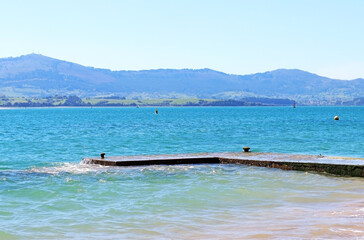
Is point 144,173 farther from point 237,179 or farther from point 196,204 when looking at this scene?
point 196,204

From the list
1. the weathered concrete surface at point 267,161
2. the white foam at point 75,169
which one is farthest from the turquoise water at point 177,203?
the weathered concrete surface at point 267,161

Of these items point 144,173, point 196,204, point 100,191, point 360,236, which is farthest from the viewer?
point 144,173

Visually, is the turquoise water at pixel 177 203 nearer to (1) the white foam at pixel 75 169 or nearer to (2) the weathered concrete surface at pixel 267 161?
(1) the white foam at pixel 75 169

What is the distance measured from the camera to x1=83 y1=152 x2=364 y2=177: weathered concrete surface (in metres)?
24.4

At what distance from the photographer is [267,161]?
27.0 m

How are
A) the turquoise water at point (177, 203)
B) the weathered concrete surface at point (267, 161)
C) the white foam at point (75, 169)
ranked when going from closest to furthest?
the turquoise water at point (177, 203)
the weathered concrete surface at point (267, 161)
the white foam at point (75, 169)

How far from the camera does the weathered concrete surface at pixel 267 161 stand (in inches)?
959

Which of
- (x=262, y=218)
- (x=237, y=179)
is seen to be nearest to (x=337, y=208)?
(x=262, y=218)

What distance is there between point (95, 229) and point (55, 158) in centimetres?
2733

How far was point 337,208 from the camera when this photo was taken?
1758 cm

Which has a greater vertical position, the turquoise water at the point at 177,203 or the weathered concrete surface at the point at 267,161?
the weathered concrete surface at the point at 267,161

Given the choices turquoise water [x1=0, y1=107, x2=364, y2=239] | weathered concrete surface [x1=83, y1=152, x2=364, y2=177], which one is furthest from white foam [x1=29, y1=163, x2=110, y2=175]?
weathered concrete surface [x1=83, y1=152, x2=364, y2=177]

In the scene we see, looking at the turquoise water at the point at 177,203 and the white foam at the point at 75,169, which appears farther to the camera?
the white foam at the point at 75,169

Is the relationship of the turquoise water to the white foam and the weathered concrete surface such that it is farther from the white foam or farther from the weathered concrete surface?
the weathered concrete surface
